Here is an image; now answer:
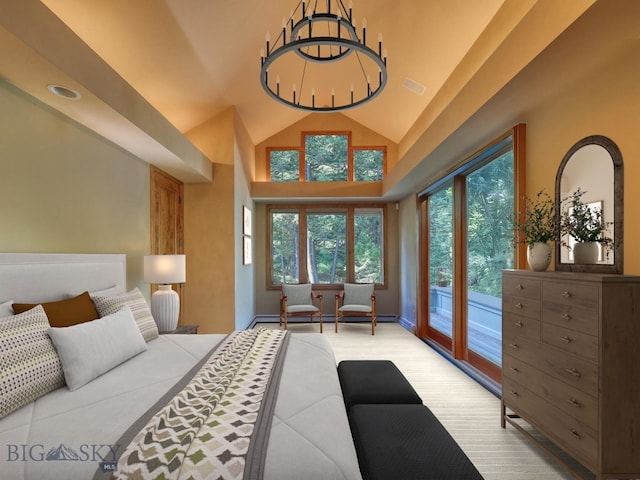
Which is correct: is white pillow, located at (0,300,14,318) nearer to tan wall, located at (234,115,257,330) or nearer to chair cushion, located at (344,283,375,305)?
tan wall, located at (234,115,257,330)

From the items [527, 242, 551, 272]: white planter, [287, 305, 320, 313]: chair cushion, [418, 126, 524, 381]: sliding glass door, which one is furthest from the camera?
[287, 305, 320, 313]: chair cushion

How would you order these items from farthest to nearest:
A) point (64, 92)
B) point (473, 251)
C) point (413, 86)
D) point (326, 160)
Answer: point (326, 160) < point (413, 86) < point (473, 251) < point (64, 92)

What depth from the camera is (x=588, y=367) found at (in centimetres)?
168

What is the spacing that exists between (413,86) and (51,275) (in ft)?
13.6

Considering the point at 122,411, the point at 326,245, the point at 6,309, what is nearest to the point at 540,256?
the point at 122,411

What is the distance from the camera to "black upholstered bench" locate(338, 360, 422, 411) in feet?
6.28

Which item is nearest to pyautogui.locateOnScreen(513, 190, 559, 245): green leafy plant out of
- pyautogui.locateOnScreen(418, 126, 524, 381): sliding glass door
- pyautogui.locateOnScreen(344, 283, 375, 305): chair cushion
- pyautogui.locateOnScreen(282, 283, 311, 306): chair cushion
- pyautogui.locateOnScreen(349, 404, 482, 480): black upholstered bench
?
pyautogui.locateOnScreen(418, 126, 524, 381): sliding glass door

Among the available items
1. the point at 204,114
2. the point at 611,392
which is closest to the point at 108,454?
the point at 611,392

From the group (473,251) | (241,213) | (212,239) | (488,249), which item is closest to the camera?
(488,249)

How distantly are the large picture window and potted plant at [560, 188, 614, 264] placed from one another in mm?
4504

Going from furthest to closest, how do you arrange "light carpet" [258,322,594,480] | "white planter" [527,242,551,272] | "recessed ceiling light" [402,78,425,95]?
1. "recessed ceiling light" [402,78,425,95]
2. "white planter" [527,242,551,272]
3. "light carpet" [258,322,594,480]

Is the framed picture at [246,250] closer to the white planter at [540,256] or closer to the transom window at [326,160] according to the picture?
the transom window at [326,160]

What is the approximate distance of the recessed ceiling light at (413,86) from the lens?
161 inches

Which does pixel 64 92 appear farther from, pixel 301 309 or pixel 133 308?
pixel 301 309
